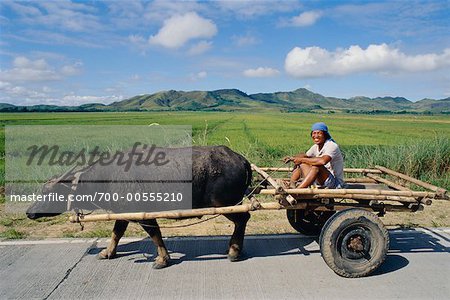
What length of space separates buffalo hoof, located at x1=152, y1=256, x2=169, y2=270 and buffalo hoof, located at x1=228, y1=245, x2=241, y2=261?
2.51 feet

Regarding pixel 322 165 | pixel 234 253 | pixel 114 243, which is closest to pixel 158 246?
pixel 114 243

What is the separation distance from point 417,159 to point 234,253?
24.5 ft

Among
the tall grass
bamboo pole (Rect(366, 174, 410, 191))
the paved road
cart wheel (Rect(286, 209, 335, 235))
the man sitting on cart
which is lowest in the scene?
the paved road

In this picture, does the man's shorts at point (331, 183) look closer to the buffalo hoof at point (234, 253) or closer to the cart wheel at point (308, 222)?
the cart wheel at point (308, 222)

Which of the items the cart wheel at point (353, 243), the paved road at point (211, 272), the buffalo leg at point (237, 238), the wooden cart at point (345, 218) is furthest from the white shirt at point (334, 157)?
the buffalo leg at point (237, 238)

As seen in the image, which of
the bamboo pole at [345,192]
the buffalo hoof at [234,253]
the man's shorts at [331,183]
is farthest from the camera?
the man's shorts at [331,183]

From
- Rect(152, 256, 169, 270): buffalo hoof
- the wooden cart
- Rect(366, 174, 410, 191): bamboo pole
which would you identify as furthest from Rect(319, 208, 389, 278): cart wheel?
Rect(152, 256, 169, 270): buffalo hoof

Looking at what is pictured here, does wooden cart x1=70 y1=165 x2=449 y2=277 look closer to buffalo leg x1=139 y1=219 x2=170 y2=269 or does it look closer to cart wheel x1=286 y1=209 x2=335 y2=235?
buffalo leg x1=139 y1=219 x2=170 y2=269

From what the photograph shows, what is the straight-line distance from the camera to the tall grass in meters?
9.55

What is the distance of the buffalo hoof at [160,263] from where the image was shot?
418cm

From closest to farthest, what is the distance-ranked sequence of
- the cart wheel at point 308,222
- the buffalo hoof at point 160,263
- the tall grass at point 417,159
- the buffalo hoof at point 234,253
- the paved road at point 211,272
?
the paved road at point 211,272, the buffalo hoof at point 160,263, the buffalo hoof at point 234,253, the cart wheel at point 308,222, the tall grass at point 417,159

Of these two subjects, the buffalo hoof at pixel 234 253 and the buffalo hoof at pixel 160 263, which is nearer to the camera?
the buffalo hoof at pixel 160 263

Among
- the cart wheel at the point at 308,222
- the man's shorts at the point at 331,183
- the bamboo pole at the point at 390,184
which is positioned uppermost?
the man's shorts at the point at 331,183

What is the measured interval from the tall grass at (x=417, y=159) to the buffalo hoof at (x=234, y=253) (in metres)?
6.24
